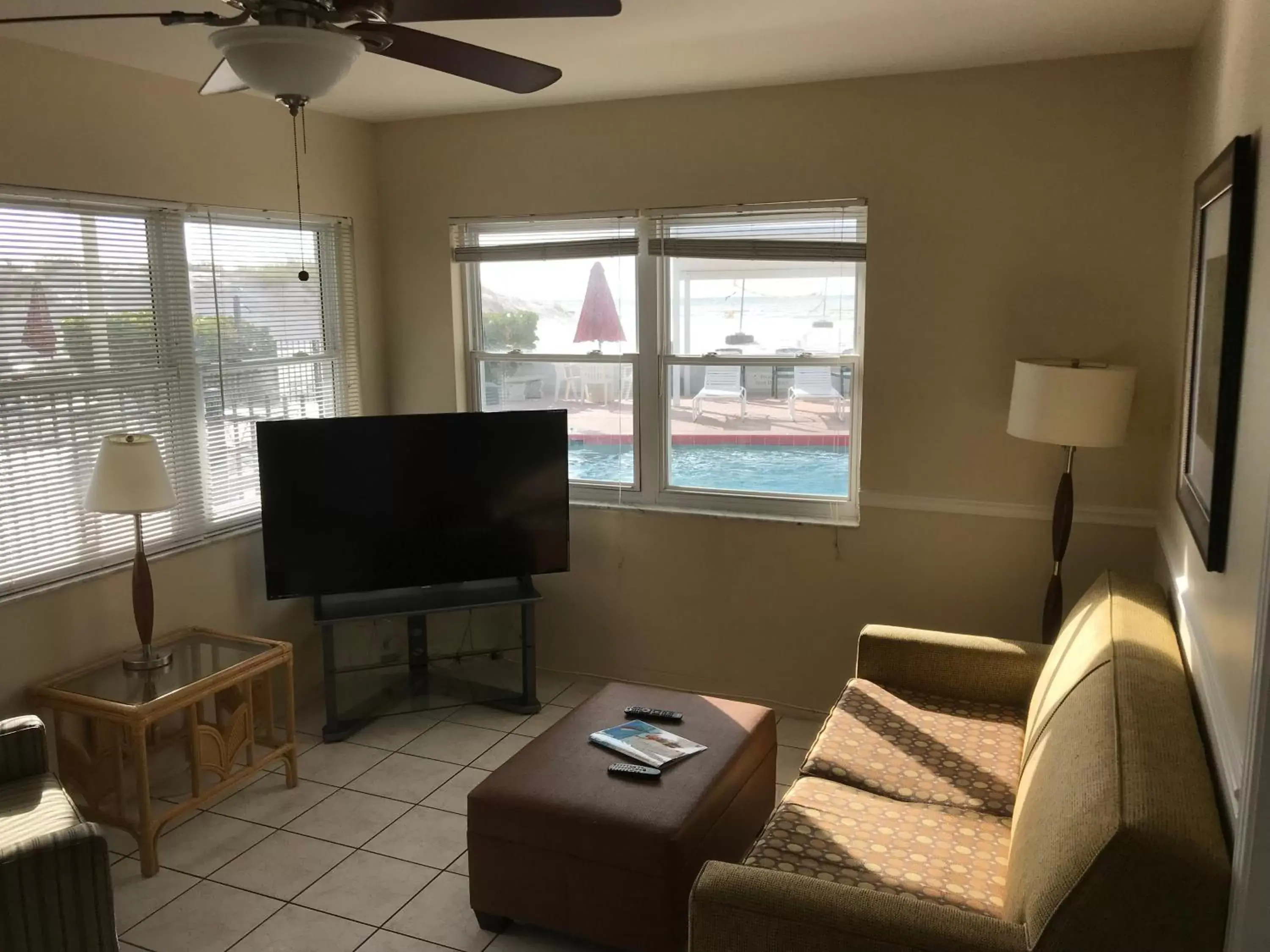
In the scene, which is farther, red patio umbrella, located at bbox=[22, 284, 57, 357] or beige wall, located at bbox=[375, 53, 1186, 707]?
beige wall, located at bbox=[375, 53, 1186, 707]

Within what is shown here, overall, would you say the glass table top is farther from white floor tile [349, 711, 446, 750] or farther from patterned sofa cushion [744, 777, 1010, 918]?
patterned sofa cushion [744, 777, 1010, 918]

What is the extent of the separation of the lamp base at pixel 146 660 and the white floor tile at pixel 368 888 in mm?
895

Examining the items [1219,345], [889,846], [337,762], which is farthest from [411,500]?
[1219,345]

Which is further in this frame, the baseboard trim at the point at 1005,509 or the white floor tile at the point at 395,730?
the white floor tile at the point at 395,730

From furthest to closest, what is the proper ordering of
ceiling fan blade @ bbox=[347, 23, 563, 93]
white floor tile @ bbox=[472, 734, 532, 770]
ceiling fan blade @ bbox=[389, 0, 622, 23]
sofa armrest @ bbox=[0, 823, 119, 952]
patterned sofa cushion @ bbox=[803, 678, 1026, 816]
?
white floor tile @ bbox=[472, 734, 532, 770]
patterned sofa cushion @ bbox=[803, 678, 1026, 816]
sofa armrest @ bbox=[0, 823, 119, 952]
ceiling fan blade @ bbox=[347, 23, 563, 93]
ceiling fan blade @ bbox=[389, 0, 622, 23]

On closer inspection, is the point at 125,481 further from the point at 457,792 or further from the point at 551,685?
the point at 551,685

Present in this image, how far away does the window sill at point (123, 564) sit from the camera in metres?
3.14

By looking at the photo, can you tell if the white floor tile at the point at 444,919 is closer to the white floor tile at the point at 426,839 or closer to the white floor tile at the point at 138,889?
the white floor tile at the point at 426,839

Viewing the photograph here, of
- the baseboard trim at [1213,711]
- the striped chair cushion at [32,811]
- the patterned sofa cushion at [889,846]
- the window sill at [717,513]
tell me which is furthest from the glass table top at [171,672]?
the baseboard trim at [1213,711]

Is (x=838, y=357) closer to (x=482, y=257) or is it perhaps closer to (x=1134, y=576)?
(x=1134, y=576)

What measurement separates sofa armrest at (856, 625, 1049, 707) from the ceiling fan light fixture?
2.41m

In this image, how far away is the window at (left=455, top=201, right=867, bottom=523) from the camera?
13.1ft

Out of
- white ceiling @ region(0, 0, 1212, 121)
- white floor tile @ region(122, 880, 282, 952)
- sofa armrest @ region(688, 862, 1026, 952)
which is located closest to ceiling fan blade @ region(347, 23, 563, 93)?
white ceiling @ region(0, 0, 1212, 121)

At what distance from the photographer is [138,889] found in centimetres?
299
